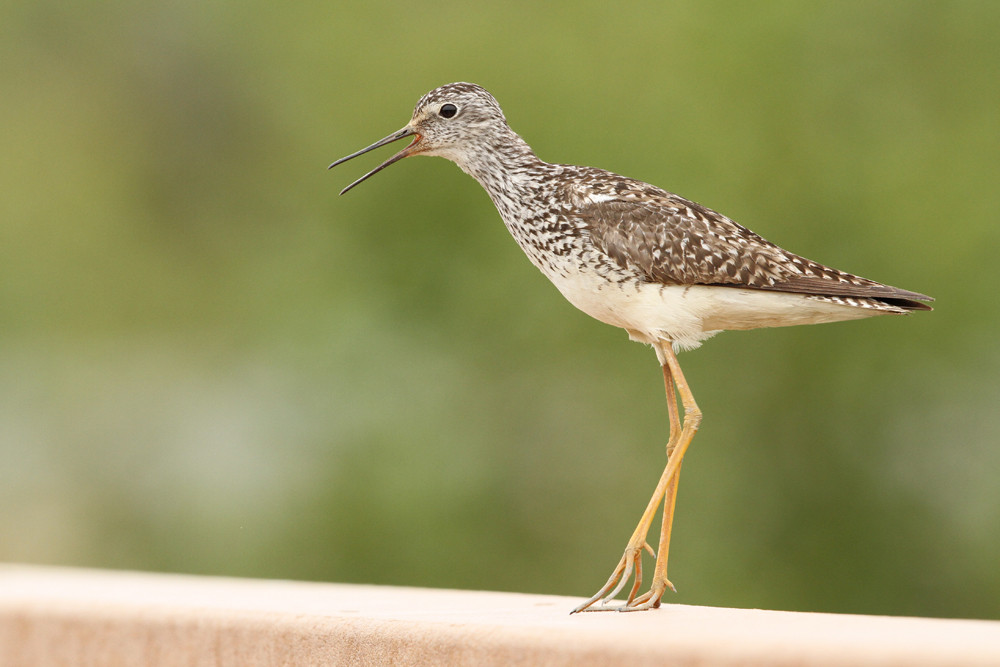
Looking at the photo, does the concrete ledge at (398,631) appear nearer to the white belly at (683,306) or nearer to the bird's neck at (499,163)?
the white belly at (683,306)

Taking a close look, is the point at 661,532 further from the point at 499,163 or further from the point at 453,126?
the point at 453,126

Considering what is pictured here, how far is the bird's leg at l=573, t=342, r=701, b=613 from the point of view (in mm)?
4125

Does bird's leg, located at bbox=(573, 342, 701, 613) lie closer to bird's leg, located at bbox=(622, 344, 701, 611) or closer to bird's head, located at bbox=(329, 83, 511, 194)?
bird's leg, located at bbox=(622, 344, 701, 611)

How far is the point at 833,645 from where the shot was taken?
2.81 m

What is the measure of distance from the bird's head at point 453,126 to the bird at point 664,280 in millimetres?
335

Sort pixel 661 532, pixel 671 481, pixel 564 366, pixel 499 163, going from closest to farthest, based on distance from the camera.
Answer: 1. pixel 661 532
2. pixel 671 481
3. pixel 499 163
4. pixel 564 366

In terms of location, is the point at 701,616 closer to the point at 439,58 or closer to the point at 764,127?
the point at 764,127

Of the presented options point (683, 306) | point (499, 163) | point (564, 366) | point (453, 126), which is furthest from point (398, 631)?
point (564, 366)

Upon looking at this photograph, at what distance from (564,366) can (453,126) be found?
28.4 feet

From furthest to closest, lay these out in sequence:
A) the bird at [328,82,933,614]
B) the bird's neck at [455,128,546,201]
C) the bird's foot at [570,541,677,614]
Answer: the bird's neck at [455,128,546,201]
the bird at [328,82,933,614]
the bird's foot at [570,541,677,614]

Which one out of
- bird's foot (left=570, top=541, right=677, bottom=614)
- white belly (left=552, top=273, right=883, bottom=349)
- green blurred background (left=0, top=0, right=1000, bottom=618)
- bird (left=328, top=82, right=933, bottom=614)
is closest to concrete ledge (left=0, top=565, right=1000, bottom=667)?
bird's foot (left=570, top=541, right=677, bottom=614)

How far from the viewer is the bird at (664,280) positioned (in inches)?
167

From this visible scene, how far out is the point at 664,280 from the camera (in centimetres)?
432

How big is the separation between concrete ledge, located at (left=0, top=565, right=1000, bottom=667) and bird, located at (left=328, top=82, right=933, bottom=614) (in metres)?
0.49
